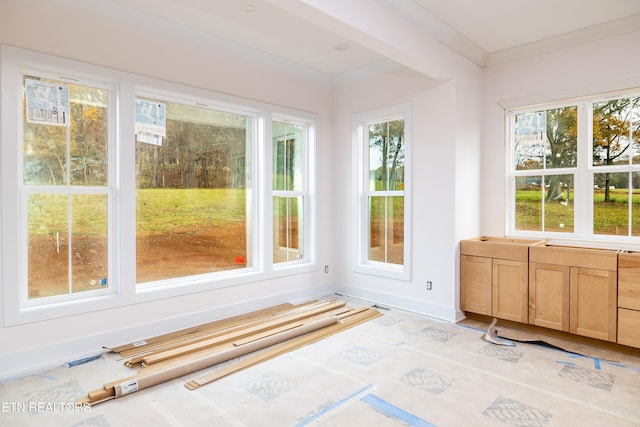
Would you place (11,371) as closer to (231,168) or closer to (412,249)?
(231,168)

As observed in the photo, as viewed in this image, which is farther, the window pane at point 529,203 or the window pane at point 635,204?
the window pane at point 529,203

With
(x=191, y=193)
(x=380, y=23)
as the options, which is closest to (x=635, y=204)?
(x=380, y=23)

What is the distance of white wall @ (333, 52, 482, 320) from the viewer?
396 cm

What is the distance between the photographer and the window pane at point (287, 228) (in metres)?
4.63

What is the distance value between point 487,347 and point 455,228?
123cm

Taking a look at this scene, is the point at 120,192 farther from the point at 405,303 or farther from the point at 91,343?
the point at 405,303

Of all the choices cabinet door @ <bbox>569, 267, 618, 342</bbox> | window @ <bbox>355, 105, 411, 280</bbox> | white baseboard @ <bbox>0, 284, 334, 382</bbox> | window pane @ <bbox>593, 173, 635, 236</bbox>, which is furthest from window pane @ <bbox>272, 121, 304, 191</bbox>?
window pane @ <bbox>593, 173, 635, 236</bbox>

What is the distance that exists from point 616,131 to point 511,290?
1.86 meters

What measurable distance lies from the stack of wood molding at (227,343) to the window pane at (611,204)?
246cm

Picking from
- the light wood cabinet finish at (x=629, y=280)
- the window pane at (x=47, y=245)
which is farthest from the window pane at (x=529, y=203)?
the window pane at (x=47, y=245)

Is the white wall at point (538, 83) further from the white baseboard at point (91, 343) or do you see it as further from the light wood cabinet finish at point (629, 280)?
the white baseboard at point (91, 343)

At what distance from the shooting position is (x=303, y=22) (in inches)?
135

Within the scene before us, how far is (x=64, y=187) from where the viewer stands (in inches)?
120

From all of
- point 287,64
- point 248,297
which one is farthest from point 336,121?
point 248,297
